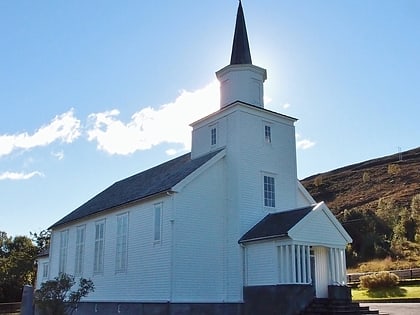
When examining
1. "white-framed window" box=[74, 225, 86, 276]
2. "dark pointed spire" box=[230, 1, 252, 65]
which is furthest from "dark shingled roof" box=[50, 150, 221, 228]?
"dark pointed spire" box=[230, 1, 252, 65]

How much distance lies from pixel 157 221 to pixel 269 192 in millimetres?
6110

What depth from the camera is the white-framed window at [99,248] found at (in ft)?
98.0

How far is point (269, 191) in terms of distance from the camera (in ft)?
88.0

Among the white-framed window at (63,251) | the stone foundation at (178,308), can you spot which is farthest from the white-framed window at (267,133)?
the white-framed window at (63,251)

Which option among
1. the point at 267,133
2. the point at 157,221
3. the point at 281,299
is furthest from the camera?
the point at 267,133

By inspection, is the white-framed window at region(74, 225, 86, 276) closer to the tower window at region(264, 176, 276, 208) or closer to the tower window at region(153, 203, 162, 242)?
the tower window at region(153, 203, 162, 242)

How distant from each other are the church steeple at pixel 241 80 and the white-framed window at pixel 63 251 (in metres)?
15.2

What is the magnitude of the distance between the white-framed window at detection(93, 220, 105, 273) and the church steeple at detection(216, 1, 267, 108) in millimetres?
10433

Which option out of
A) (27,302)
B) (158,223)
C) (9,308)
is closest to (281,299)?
(158,223)

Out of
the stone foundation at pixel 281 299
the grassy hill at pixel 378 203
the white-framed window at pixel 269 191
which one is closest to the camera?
the stone foundation at pixel 281 299

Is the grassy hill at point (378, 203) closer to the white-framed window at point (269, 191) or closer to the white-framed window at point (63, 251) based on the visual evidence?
the white-framed window at point (269, 191)

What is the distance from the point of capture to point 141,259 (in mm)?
25688

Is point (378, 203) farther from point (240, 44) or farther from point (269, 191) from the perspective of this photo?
point (269, 191)

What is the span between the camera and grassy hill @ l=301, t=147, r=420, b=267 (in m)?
53.7
